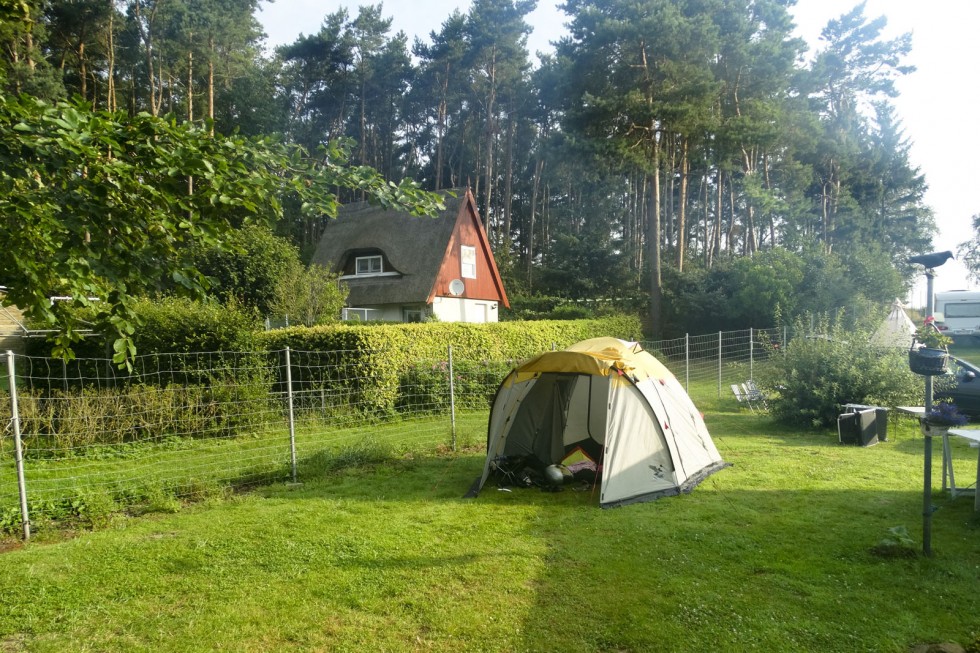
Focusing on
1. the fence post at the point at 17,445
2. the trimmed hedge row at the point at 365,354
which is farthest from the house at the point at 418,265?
the fence post at the point at 17,445

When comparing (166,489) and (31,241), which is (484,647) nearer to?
(31,241)

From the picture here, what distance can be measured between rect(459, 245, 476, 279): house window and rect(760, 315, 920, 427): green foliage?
49.0 ft

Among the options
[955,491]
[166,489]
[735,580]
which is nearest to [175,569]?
[166,489]

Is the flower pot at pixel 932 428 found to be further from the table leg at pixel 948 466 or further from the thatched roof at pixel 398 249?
the thatched roof at pixel 398 249

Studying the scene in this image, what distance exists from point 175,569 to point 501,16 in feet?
107

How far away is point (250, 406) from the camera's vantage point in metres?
9.31

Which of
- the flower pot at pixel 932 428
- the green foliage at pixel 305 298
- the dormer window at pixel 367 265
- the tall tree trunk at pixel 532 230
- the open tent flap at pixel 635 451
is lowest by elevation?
the open tent flap at pixel 635 451

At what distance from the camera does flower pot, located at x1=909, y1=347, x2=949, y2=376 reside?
4254 mm

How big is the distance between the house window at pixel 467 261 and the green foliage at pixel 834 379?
49.0ft

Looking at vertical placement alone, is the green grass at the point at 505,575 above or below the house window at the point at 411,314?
below

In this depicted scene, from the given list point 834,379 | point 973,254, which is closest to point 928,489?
point 834,379

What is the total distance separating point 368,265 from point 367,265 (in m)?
0.06

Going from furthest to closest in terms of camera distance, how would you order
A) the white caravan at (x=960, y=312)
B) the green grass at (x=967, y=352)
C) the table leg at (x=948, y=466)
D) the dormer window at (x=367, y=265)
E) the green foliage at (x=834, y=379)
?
the white caravan at (x=960, y=312) → the dormer window at (x=367, y=265) → the green grass at (x=967, y=352) → the green foliage at (x=834, y=379) → the table leg at (x=948, y=466)

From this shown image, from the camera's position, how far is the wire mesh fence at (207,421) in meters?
6.47
